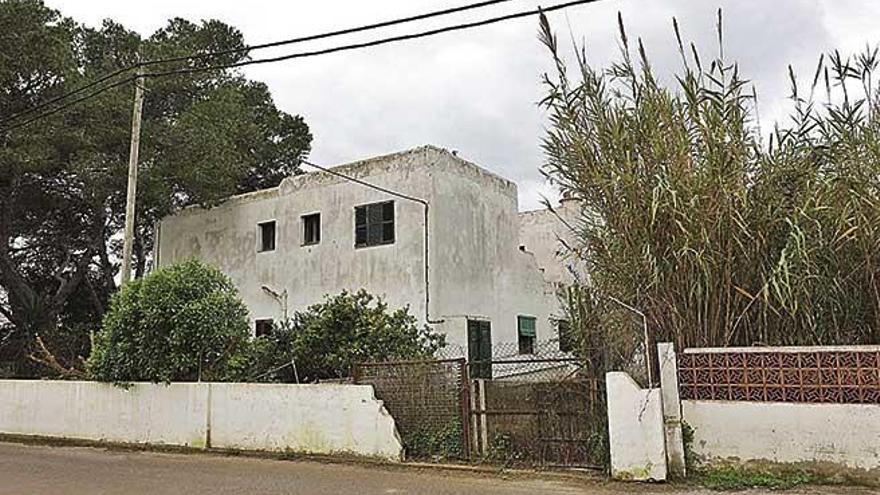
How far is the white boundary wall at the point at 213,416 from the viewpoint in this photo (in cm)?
1037

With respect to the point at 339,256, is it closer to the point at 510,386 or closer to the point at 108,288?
the point at 510,386

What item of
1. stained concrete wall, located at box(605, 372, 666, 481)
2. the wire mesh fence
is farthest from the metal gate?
stained concrete wall, located at box(605, 372, 666, 481)

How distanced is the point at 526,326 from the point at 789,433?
11.1 meters

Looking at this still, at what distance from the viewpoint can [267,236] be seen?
19.2 m

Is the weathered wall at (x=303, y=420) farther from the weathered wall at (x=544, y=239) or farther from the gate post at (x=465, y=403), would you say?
the weathered wall at (x=544, y=239)

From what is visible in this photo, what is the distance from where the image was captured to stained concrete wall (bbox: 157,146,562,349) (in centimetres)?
1638

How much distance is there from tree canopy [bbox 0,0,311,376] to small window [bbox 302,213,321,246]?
2.86 metres

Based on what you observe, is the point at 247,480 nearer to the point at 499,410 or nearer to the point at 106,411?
the point at 499,410

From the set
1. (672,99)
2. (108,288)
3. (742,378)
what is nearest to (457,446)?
(742,378)

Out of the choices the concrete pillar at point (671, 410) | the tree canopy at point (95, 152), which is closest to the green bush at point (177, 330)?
the tree canopy at point (95, 152)

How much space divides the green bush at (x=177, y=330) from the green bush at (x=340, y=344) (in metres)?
0.65

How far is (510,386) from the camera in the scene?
31.4 ft

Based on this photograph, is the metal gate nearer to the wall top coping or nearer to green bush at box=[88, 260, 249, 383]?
the wall top coping

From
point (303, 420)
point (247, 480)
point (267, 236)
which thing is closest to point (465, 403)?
point (303, 420)
